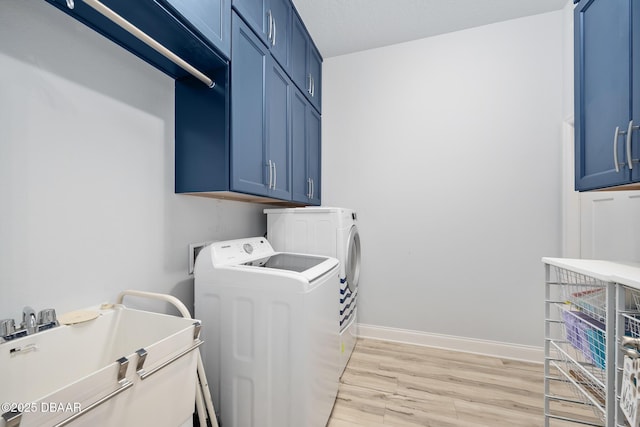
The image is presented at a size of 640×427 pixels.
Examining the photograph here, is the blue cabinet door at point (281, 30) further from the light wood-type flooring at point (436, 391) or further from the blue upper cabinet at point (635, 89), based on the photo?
the light wood-type flooring at point (436, 391)

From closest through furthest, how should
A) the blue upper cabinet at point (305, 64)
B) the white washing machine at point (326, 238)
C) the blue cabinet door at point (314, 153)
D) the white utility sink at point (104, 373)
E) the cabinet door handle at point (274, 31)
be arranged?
the white utility sink at point (104, 373), the cabinet door handle at point (274, 31), the white washing machine at point (326, 238), the blue upper cabinet at point (305, 64), the blue cabinet door at point (314, 153)

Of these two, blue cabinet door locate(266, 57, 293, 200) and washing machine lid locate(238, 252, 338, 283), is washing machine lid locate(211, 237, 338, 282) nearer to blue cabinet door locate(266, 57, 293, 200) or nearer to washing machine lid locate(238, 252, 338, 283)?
washing machine lid locate(238, 252, 338, 283)

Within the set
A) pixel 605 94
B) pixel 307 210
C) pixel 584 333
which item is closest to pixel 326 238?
pixel 307 210

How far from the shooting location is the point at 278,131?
73.0 inches

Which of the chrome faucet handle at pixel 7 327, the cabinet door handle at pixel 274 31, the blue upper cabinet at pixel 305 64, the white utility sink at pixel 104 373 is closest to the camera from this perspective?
the white utility sink at pixel 104 373

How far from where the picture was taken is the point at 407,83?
8.32 feet

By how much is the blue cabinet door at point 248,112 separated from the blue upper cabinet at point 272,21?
0.19 feet

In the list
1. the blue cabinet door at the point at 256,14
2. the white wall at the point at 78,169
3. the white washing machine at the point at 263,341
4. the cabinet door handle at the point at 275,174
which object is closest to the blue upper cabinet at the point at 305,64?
the blue cabinet door at the point at 256,14

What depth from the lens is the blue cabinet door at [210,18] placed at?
1036mm

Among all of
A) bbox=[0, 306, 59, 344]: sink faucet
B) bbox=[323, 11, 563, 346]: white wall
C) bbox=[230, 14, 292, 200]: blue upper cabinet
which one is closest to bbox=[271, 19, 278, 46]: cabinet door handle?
bbox=[230, 14, 292, 200]: blue upper cabinet

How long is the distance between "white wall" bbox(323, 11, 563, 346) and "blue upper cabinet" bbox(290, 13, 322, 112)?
173 millimetres

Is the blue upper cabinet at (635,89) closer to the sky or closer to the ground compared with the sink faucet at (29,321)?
closer to the sky

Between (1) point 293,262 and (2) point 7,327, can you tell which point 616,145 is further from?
(2) point 7,327

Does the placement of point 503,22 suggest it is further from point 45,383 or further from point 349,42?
point 45,383
